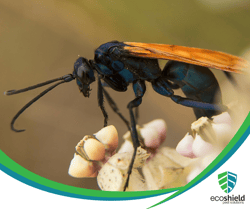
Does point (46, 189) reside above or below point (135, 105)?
below

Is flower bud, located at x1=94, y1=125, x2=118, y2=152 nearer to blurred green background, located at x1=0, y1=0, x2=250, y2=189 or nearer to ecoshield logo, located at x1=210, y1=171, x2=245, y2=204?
blurred green background, located at x1=0, y1=0, x2=250, y2=189

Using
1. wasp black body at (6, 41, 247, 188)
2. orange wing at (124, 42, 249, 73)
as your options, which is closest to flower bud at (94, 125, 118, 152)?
wasp black body at (6, 41, 247, 188)

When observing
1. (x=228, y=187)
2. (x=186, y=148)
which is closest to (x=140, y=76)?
(x=186, y=148)

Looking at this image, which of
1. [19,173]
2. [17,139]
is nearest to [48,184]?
[19,173]

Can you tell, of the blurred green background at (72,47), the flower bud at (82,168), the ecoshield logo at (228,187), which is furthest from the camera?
the blurred green background at (72,47)

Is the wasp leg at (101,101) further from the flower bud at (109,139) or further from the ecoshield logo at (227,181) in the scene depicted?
the ecoshield logo at (227,181)

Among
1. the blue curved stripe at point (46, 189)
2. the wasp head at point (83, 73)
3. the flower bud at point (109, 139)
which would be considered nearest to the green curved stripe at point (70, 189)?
the blue curved stripe at point (46, 189)

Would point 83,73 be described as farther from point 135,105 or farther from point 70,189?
point 70,189
